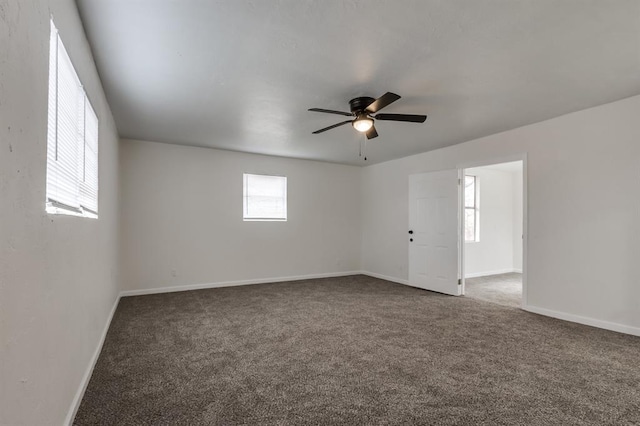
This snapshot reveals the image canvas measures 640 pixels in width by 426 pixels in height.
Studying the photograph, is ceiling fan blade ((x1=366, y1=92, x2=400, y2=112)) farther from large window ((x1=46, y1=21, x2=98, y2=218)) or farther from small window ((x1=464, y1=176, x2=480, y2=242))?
small window ((x1=464, y1=176, x2=480, y2=242))

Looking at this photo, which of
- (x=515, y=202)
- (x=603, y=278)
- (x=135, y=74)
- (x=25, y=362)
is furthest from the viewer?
(x=515, y=202)

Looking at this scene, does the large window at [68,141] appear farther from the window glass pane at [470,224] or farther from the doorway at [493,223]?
the window glass pane at [470,224]

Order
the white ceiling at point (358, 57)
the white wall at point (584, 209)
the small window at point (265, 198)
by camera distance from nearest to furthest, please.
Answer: the white ceiling at point (358, 57) → the white wall at point (584, 209) → the small window at point (265, 198)

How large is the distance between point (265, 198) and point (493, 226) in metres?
5.24

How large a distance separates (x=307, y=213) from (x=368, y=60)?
4.30 m

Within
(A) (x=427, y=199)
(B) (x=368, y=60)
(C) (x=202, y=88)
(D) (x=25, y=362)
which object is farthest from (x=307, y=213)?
(D) (x=25, y=362)

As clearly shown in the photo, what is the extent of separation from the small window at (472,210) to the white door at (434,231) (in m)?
1.98

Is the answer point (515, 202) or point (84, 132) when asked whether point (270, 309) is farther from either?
point (515, 202)

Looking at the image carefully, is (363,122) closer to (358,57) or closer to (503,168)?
(358,57)

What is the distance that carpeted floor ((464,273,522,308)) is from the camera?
16.1 feet

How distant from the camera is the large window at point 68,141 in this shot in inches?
61.8

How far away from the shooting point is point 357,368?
2.56 metres

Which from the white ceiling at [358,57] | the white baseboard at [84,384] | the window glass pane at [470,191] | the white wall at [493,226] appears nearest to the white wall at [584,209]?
the white ceiling at [358,57]

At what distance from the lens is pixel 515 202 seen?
7715 mm
